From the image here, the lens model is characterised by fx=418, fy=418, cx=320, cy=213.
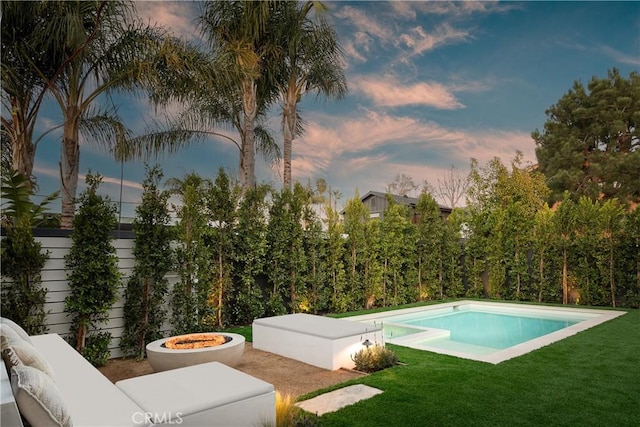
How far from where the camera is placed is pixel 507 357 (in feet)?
18.6

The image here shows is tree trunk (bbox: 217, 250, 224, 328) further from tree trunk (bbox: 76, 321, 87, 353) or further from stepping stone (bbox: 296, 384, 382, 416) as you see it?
stepping stone (bbox: 296, 384, 382, 416)

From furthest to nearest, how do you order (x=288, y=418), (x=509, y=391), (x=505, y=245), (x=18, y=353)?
1. (x=505, y=245)
2. (x=509, y=391)
3. (x=288, y=418)
4. (x=18, y=353)

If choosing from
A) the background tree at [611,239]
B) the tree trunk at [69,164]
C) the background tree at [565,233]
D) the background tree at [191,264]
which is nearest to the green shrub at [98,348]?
the background tree at [191,264]

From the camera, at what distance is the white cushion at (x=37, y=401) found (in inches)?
78.0

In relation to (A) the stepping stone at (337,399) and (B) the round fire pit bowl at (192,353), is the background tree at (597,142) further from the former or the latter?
(B) the round fire pit bowl at (192,353)

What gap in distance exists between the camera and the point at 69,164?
7918mm

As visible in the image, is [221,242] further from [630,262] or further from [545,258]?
[630,262]

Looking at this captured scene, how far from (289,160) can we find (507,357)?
9.16 metres

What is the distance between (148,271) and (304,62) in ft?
27.9

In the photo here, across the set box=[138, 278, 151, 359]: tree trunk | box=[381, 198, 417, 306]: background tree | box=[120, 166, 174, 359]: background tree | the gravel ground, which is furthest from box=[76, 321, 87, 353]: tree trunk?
box=[381, 198, 417, 306]: background tree

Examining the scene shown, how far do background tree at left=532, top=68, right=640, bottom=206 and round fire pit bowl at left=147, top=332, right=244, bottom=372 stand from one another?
68.1ft

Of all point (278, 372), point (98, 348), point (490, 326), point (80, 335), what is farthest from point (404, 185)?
point (80, 335)

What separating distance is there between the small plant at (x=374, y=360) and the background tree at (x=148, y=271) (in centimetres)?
333

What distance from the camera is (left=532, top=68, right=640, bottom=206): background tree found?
2014 centimetres
